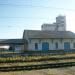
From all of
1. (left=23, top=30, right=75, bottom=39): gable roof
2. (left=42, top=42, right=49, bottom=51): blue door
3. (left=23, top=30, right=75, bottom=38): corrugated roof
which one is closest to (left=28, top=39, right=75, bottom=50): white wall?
(left=42, top=42, right=49, bottom=51): blue door

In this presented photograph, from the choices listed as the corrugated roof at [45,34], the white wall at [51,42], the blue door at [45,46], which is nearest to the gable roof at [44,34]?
the corrugated roof at [45,34]

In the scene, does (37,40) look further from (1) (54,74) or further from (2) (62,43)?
(1) (54,74)

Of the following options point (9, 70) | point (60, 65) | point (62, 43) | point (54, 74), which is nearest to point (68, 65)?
point (60, 65)

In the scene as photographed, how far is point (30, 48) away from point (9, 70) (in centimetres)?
2048

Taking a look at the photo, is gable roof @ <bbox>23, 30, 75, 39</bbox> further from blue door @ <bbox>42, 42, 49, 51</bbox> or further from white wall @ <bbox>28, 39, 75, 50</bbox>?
blue door @ <bbox>42, 42, 49, 51</bbox>

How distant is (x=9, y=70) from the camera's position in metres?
14.7

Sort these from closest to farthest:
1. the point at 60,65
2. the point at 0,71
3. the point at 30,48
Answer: the point at 0,71 < the point at 60,65 < the point at 30,48

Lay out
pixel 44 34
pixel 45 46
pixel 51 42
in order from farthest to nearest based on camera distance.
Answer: pixel 44 34, pixel 51 42, pixel 45 46

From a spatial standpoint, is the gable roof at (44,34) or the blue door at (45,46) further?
the gable roof at (44,34)

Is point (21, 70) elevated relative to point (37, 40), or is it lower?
lower

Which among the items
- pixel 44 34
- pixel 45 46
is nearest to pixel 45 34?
pixel 44 34

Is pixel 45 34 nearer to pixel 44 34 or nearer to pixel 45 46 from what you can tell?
pixel 44 34

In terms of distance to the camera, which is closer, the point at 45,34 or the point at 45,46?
the point at 45,46

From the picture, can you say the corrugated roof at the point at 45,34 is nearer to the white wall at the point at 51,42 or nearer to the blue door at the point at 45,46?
the white wall at the point at 51,42
